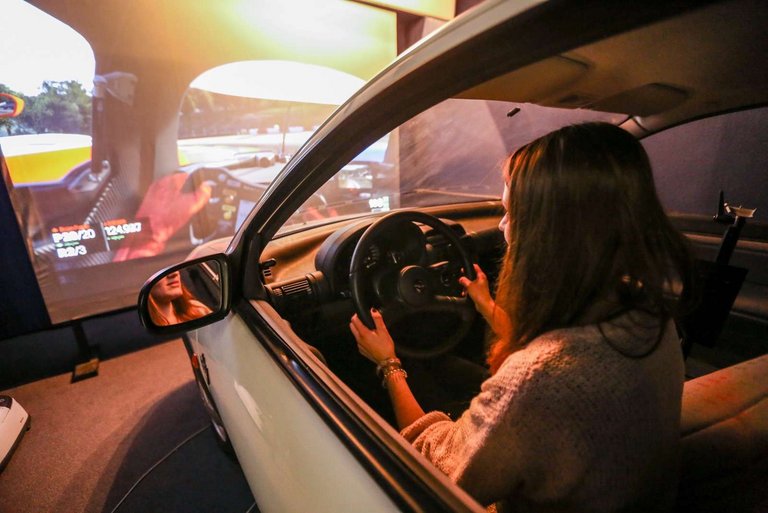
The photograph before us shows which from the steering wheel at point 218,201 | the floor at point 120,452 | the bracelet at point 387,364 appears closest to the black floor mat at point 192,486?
the floor at point 120,452

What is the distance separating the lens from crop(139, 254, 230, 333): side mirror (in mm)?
1157

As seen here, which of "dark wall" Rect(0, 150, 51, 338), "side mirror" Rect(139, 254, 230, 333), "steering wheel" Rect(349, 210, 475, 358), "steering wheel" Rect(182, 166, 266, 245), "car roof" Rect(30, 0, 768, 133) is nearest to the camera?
"car roof" Rect(30, 0, 768, 133)

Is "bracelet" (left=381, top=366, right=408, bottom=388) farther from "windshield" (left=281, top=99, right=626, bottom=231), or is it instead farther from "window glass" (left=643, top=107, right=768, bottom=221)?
"window glass" (left=643, top=107, right=768, bottom=221)

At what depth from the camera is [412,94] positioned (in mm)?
655

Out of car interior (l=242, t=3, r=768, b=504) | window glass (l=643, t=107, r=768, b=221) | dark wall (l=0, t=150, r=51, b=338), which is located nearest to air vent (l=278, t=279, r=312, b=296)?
car interior (l=242, t=3, r=768, b=504)

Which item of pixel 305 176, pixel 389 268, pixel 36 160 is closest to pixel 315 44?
pixel 36 160

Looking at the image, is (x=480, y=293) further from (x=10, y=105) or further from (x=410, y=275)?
(x=10, y=105)

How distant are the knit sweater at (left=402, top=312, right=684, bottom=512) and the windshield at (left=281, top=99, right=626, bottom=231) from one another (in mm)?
1992

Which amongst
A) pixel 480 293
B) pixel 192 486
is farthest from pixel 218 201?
pixel 480 293

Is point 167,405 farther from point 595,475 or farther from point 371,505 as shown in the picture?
point 595,475

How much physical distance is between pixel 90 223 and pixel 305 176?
3.39 metres

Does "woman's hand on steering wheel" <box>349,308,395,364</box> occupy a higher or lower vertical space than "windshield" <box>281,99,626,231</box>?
lower

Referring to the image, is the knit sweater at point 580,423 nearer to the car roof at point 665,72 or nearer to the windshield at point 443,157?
the car roof at point 665,72

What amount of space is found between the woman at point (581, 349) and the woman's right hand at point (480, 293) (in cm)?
86
